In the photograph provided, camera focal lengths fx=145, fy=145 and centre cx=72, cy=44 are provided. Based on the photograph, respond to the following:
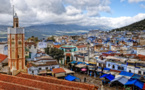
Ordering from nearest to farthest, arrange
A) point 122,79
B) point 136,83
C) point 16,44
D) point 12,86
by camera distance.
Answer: point 12,86 < point 16,44 < point 136,83 < point 122,79

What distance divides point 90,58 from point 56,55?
1039 centimetres

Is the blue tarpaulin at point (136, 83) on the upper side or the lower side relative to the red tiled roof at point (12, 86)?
lower

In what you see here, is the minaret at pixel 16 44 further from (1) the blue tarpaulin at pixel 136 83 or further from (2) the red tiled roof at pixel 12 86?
(1) the blue tarpaulin at pixel 136 83

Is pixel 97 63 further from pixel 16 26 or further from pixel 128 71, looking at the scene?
pixel 16 26

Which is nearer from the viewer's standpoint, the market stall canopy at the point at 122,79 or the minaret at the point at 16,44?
the minaret at the point at 16,44

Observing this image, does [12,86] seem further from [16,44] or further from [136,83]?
[136,83]

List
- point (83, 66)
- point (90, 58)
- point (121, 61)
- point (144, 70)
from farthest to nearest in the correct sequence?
point (90, 58), point (83, 66), point (121, 61), point (144, 70)

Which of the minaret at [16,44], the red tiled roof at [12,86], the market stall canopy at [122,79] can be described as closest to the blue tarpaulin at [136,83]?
the market stall canopy at [122,79]

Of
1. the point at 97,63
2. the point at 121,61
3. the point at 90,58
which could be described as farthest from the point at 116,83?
the point at 90,58

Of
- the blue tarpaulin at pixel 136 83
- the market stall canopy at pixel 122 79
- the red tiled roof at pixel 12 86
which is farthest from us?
the market stall canopy at pixel 122 79

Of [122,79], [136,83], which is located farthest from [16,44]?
[136,83]

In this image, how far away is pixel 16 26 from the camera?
21.8m

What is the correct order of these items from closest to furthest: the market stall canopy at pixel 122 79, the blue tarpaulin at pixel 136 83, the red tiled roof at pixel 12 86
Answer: the red tiled roof at pixel 12 86
the blue tarpaulin at pixel 136 83
the market stall canopy at pixel 122 79

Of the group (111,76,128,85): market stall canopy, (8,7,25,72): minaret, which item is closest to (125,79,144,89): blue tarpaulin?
(111,76,128,85): market stall canopy
